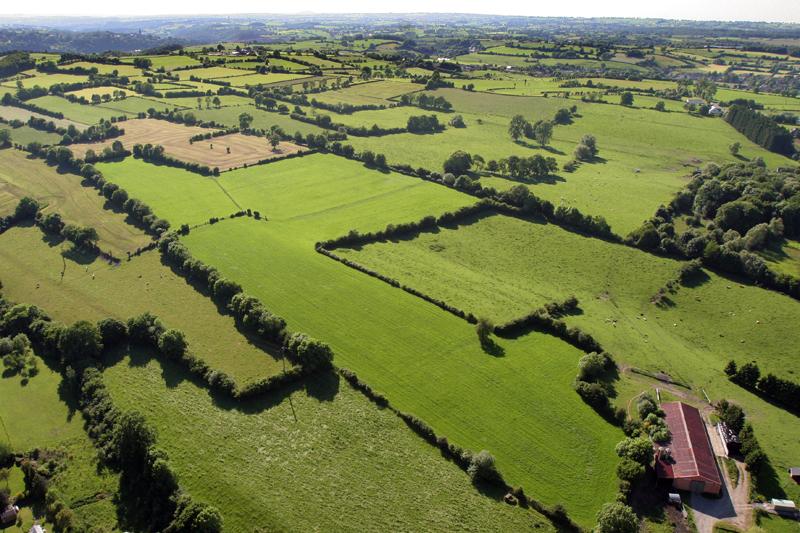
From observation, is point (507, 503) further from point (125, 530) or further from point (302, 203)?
point (302, 203)

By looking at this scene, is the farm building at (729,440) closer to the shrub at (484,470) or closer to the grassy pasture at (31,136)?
the shrub at (484,470)

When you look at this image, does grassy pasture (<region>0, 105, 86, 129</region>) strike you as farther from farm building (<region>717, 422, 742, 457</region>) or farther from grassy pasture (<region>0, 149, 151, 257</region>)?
farm building (<region>717, 422, 742, 457</region>)

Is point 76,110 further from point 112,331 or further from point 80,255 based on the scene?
point 112,331

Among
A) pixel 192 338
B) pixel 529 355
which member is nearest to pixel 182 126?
pixel 192 338

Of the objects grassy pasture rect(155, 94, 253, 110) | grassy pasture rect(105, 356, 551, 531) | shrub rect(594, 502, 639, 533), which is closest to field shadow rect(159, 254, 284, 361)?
grassy pasture rect(105, 356, 551, 531)

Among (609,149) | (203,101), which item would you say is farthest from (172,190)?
(609,149)

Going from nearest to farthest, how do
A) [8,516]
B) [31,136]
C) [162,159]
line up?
[8,516], [162,159], [31,136]

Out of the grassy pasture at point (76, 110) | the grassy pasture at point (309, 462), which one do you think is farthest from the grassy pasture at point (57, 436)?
the grassy pasture at point (76, 110)
